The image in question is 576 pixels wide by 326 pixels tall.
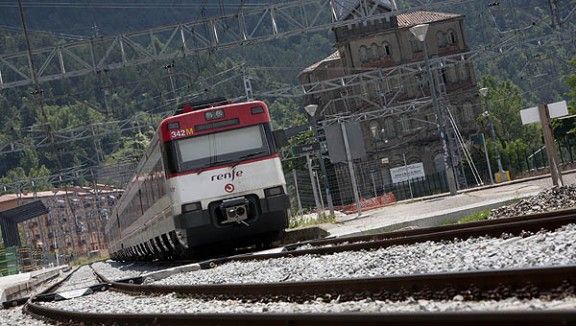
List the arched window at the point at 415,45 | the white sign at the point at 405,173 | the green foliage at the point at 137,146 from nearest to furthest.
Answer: the white sign at the point at 405,173, the green foliage at the point at 137,146, the arched window at the point at 415,45

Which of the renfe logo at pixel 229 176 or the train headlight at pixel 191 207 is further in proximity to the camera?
the renfe logo at pixel 229 176

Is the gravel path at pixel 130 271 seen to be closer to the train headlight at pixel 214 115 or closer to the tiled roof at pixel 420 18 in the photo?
the train headlight at pixel 214 115

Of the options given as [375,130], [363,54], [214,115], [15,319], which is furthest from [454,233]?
[363,54]

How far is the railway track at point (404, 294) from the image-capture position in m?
5.00

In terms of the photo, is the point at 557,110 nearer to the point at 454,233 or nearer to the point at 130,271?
the point at 454,233

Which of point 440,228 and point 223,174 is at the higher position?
point 223,174

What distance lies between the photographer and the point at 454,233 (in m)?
12.6

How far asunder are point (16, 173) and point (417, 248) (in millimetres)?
122844

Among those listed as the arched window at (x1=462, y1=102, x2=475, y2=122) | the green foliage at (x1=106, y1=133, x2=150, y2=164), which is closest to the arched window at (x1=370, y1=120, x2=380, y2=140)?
the arched window at (x1=462, y1=102, x2=475, y2=122)

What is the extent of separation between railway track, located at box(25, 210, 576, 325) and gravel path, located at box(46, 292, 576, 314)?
12cm

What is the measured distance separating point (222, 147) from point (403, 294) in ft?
40.7

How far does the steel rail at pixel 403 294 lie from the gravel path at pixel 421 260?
91 centimetres

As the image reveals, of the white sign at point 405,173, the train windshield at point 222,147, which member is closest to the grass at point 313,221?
the train windshield at point 222,147

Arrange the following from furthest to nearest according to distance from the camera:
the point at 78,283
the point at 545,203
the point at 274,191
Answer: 1. the point at 78,283
2. the point at 274,191
3. the point at 545,203
